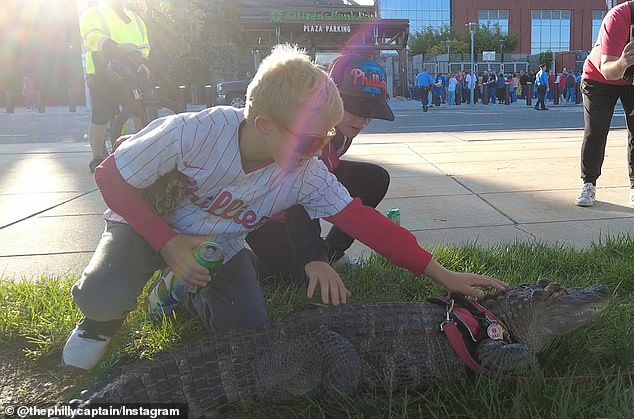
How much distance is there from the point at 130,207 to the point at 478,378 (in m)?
1.49

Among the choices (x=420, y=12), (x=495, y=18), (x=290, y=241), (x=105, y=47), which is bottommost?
(x=290, y=241)

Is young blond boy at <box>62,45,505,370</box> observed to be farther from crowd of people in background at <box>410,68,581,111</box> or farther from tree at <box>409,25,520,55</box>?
tree at <box>409,25,520,55</box>

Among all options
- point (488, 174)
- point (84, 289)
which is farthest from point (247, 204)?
point (488, 174)

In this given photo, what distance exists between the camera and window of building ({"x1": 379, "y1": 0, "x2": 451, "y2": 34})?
7500 centimetres

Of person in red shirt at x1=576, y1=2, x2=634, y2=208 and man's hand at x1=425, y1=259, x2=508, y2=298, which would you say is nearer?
man's hand at x1=425, y1=259, x2=508, y2=298

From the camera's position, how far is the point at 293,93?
2.18 m

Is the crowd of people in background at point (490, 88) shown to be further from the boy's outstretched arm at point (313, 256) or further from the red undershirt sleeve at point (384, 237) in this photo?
the red undershirt sleeve at point (384, 237)

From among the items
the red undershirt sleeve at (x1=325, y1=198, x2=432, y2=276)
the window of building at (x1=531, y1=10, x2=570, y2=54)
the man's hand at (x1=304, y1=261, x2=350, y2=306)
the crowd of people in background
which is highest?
the window of building at (x1=531, y1=10, x2=570, y2=54)

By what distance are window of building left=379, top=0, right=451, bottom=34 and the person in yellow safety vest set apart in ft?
236

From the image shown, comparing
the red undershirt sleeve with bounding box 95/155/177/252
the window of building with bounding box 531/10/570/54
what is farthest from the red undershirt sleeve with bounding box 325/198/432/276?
the window of building with bounding box 531/10/570/54

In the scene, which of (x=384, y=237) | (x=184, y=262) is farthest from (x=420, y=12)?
(x=184, y=262)

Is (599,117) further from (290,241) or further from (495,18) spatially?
(495,18)

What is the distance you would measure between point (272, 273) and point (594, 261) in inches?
72.3

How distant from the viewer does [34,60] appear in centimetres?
2562
